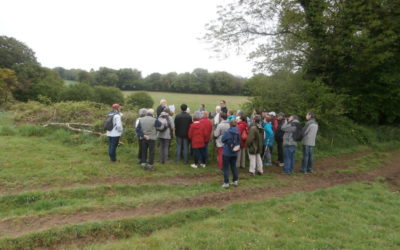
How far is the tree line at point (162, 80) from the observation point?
224ft

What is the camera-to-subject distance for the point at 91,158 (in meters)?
9.94

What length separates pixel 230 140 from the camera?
25.4 ft

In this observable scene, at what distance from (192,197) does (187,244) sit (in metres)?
2.38

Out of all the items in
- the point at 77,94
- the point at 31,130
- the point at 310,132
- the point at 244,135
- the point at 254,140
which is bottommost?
the point at 31,130

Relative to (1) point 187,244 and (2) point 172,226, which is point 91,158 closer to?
(2) point 172,226

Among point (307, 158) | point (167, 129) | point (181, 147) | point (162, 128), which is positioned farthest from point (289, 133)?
point (162, 128)

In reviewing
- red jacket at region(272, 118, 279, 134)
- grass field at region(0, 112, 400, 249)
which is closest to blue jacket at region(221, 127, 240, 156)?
grass field at region(0, 112, 400, 249)

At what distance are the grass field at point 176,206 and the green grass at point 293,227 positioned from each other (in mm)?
20

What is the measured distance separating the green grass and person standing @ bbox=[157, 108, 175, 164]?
404cm

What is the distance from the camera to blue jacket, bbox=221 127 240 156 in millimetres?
7746

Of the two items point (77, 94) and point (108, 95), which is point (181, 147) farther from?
point (108, 95)

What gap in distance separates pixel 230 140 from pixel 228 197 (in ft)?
5.10

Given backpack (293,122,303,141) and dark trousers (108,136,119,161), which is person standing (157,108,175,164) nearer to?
dark trousers (108,136,119,161)

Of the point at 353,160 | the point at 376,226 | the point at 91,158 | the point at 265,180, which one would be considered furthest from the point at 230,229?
the point at 353,160
